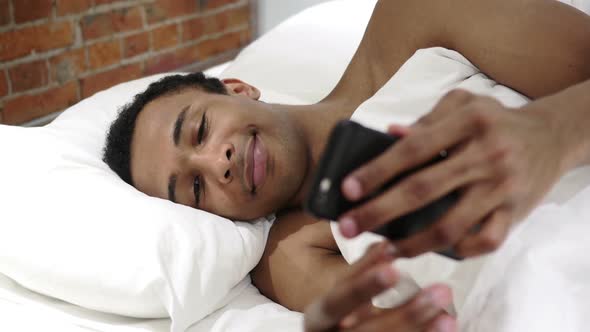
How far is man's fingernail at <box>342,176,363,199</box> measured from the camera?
556mm

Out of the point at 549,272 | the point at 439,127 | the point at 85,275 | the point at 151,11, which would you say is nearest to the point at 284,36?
the point at 151,11

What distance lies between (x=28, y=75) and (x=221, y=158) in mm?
976

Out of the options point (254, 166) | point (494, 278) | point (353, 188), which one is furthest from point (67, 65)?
point (353, 188)

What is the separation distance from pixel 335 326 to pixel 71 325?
1.80 ft

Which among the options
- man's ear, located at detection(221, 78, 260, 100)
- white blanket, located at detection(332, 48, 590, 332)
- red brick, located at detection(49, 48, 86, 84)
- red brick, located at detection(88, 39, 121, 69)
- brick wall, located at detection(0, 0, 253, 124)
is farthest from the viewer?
red brick, located at detection(88, 39, 121, 69)

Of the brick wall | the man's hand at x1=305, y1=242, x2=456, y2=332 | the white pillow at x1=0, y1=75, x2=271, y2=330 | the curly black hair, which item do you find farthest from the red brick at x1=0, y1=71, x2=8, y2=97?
the man's hand at x1=305, y1=242, x2=456, y2=332

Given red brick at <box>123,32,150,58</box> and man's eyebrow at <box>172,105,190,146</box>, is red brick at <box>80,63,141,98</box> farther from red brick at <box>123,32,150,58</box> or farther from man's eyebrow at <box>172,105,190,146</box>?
man's eyebrow at <box>172,105,190,146</box>

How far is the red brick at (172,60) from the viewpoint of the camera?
2.29 m

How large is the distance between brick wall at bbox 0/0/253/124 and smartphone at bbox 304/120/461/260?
1452 millimetres

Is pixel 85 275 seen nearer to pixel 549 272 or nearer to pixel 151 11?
pixel 549 272

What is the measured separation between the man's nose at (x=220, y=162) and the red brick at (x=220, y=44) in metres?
1.37

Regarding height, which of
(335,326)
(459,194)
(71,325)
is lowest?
(71,325)

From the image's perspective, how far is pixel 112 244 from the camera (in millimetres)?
1044

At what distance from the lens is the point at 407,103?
3.84ft
